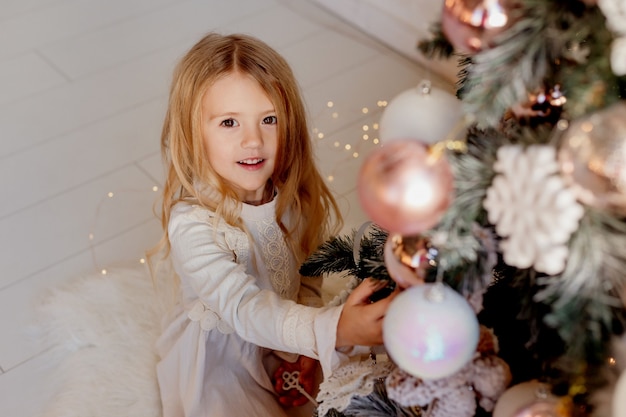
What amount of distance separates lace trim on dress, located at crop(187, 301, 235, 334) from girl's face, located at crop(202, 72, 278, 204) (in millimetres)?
186

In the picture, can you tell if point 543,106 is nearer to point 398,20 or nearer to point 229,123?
point 229,123

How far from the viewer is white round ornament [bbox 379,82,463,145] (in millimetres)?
568

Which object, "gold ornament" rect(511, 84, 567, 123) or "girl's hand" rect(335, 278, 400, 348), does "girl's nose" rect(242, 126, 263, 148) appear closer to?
"girl's hand" rect(335, 278, 400, 348)

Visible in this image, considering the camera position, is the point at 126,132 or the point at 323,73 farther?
the point at 323,73

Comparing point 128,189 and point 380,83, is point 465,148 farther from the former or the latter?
point 380,83

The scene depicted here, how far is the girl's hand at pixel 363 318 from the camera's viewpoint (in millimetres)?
750

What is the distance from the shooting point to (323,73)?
196 cm

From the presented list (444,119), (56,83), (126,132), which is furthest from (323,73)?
(444,119)

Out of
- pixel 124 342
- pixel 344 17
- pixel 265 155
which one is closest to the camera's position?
pixel 265 155

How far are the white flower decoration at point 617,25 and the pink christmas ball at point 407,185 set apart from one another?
0.13 m

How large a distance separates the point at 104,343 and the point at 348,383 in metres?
0.62

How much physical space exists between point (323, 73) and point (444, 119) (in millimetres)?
1423

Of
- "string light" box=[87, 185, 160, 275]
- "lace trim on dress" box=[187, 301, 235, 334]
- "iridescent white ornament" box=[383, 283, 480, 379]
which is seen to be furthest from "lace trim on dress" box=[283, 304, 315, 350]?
"string light" box=[87, 185, 160, 275]

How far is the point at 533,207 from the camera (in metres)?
0.48
